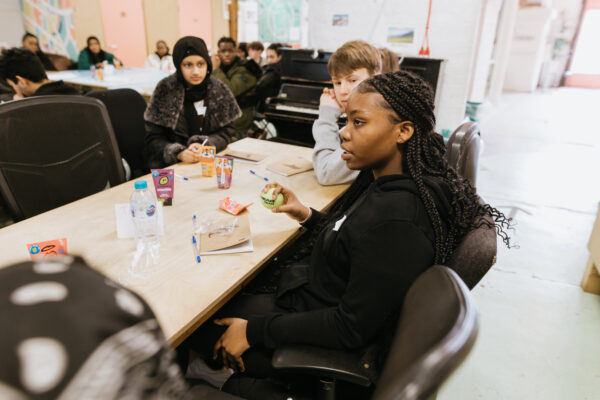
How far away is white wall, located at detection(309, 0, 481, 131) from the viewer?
14.0 feet

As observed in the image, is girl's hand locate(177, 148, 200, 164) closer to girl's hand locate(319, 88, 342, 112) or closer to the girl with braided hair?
girl's hand locate(319, 88, 342, 112)

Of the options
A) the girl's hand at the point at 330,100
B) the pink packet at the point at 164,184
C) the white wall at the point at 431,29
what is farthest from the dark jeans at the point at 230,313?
the white wall at the point at 431,29

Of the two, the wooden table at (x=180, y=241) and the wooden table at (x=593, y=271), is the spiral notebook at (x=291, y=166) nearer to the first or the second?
the wooden table at (x=180, y=241)

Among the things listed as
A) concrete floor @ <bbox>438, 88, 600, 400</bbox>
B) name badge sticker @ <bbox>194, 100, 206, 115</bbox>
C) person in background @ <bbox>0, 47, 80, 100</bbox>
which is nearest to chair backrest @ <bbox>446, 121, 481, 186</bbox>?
concrete floor @ <bbox>438, 88, 600, 400</bbox>

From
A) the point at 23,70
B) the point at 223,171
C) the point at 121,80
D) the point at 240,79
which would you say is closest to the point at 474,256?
the point at 223,171

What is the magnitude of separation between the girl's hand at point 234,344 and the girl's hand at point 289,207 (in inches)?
19.0

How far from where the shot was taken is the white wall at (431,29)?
426cm

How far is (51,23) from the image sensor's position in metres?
7.26

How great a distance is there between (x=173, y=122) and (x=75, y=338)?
2.34 meters

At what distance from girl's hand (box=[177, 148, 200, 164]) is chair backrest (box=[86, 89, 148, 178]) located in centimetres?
66

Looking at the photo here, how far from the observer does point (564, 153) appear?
18.8ft

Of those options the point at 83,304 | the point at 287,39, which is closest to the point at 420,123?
the point at 83,304

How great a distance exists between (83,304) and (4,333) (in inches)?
2.5

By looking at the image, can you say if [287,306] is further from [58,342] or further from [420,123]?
[58,342]
